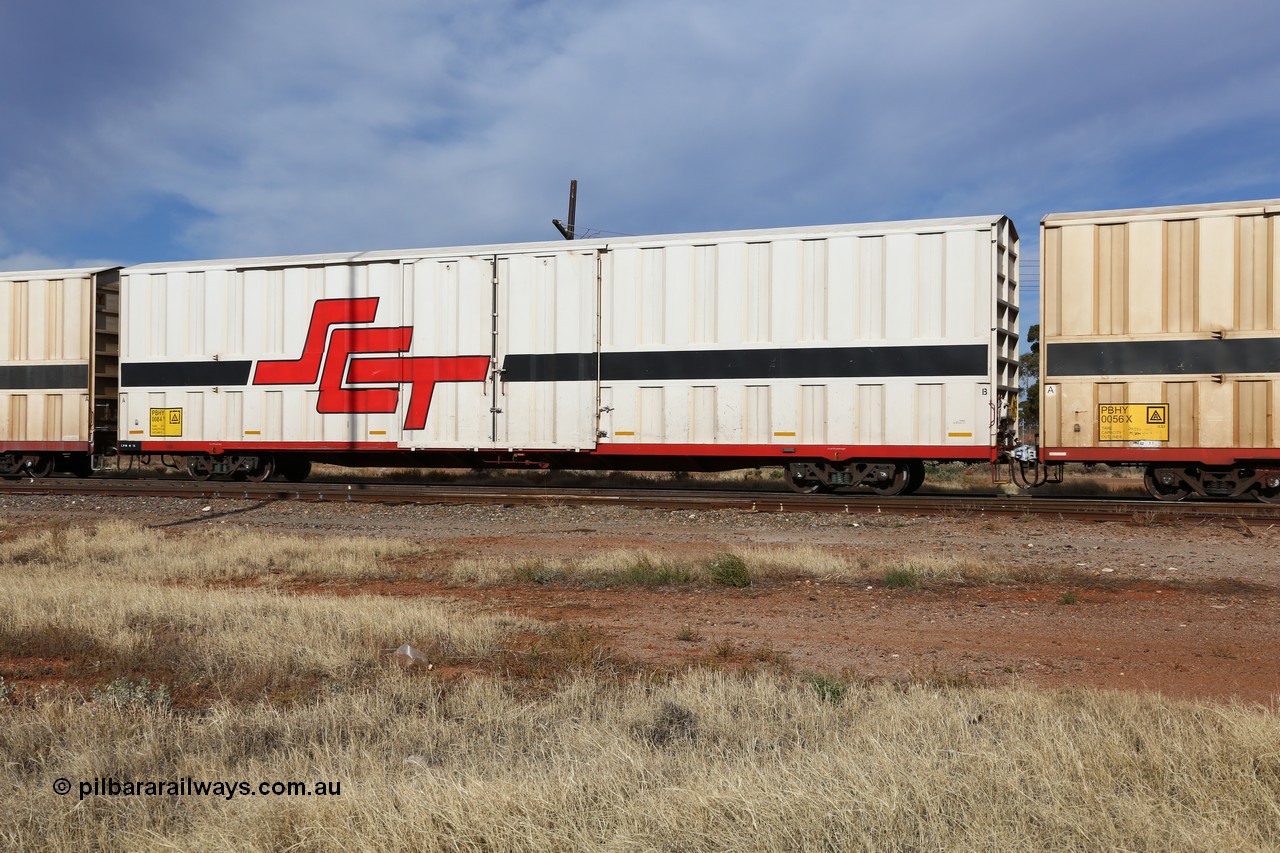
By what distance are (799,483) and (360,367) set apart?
841 cm

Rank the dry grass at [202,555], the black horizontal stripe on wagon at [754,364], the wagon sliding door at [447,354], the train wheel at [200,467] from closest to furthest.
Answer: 1. the dry grass at [202,555]
2. the black horizontal stripe on wagon at [754,364]
3. the wagon sliding door at [447,354]
4. the train wheel at [200,467]

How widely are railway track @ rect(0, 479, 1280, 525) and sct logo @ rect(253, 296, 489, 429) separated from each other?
64.2 inches

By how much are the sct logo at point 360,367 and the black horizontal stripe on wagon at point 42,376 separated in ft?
14.0

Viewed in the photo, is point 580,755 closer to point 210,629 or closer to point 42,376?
point 210,629

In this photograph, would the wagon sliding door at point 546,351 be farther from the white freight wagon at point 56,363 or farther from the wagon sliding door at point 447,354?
the white freight wagon at point 56,363

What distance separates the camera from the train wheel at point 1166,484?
43.3 ft

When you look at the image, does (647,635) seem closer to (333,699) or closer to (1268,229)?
(333,699)

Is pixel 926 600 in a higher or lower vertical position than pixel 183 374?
lower

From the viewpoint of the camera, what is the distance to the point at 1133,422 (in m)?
12.8

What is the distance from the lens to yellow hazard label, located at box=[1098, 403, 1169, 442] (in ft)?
41.5

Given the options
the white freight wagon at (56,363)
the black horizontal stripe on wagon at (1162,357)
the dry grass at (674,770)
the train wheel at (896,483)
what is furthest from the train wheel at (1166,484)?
the white freight wagon at (56,363)

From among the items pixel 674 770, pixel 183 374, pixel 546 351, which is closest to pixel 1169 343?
pixel 546 351

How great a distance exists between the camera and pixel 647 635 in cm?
652

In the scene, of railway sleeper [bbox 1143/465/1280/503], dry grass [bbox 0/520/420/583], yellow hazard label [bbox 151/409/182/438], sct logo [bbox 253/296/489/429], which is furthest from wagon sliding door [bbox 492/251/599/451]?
railway sleeper [bbox 1143/465/1280/503]
